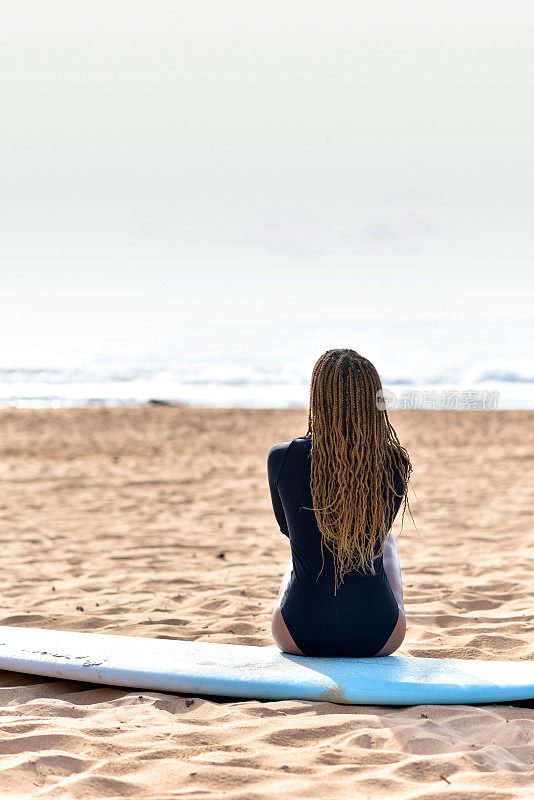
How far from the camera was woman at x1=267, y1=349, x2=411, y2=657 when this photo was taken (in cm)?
296

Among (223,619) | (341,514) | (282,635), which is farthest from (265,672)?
(223,619)

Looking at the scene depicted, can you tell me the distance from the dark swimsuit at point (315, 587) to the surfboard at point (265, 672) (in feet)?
0.45

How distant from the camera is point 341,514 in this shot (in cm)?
300

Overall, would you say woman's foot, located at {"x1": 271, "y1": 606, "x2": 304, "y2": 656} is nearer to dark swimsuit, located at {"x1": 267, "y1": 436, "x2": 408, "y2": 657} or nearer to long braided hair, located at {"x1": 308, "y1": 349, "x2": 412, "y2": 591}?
dark swimsuit, located at {"x1": 267, "y1": 436, "x2": 408, "y2": 657}

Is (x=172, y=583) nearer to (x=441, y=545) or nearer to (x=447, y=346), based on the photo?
(x=441, y=545)

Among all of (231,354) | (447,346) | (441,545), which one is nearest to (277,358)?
(231,354)

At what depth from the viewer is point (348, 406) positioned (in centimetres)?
294

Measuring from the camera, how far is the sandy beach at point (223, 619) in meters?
2.41

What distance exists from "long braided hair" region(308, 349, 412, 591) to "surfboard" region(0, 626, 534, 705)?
39 centimetres

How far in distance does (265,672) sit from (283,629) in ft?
0.61

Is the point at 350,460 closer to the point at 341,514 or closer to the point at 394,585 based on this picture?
the point at 341,514

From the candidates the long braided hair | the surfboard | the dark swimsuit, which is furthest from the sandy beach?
the long braided hair

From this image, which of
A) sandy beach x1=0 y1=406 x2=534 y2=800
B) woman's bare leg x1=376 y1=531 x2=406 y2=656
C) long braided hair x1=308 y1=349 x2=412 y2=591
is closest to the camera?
sandy beach x1=0 y1=406 x2=534 y2=800

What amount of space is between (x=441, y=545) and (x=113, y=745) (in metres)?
4.22
